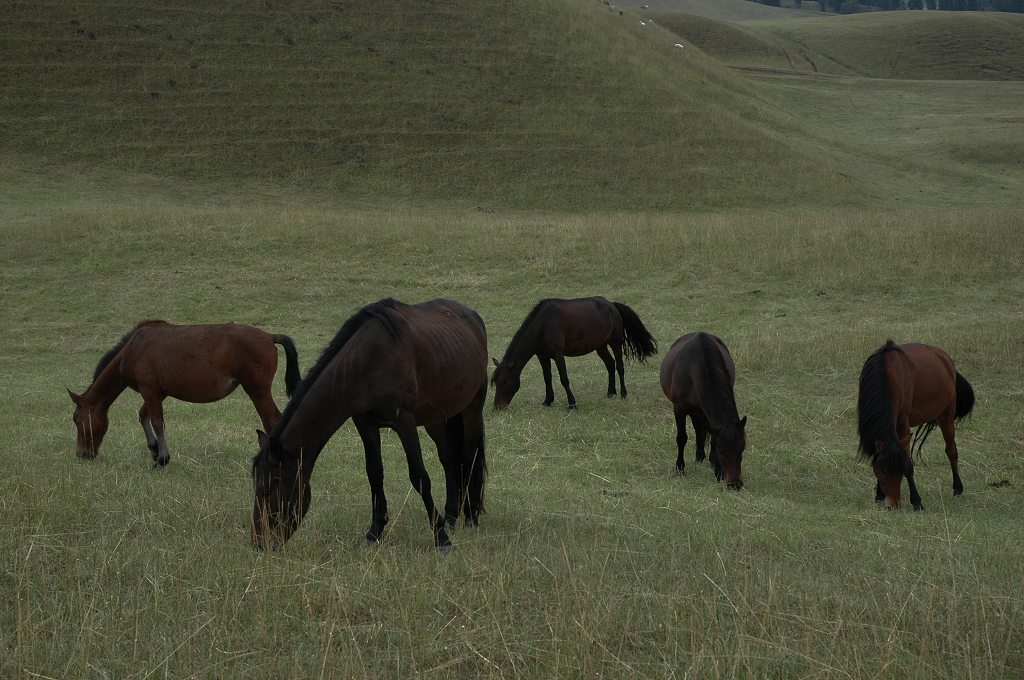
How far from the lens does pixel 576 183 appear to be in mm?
39125

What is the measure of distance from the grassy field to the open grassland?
0.14 ft

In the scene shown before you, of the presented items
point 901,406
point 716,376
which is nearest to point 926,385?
point 901,406

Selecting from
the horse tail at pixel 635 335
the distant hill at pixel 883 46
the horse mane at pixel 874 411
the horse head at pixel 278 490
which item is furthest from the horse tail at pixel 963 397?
the distant hill at pixel 883 46

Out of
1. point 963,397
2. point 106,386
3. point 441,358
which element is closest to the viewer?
point 441,358

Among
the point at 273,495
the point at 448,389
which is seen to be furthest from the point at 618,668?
the point at 448,389

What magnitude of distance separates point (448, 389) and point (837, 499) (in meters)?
4.79

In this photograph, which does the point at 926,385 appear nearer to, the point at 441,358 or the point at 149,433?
the point at 441,358

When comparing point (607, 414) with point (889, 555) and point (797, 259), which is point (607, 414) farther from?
point (797, 259)

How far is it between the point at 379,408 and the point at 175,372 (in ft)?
14.4

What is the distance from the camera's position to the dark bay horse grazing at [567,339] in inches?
565

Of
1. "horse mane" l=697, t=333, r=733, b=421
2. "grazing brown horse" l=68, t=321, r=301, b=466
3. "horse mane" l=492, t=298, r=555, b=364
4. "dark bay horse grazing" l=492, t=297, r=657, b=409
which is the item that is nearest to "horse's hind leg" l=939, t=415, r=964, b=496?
"horse mane" l=697, t=333, r=733, b=421

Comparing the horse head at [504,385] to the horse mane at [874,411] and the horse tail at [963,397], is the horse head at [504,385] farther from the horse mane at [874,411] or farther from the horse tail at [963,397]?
the horse tail at [963,397]

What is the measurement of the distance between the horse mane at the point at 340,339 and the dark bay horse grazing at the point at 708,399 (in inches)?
181

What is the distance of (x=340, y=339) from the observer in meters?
6.89
